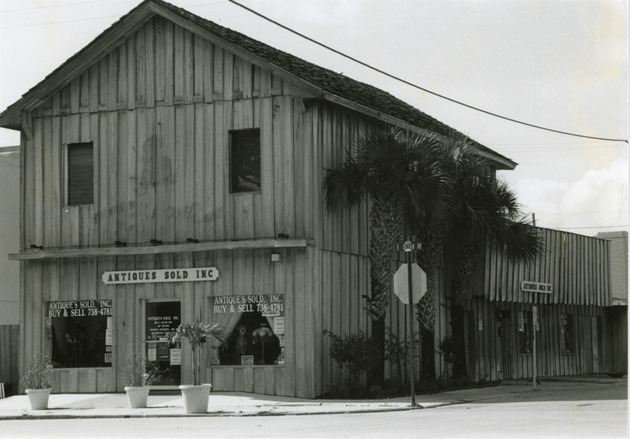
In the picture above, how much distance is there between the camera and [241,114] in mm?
28047

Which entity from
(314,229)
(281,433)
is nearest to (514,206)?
(314,229)

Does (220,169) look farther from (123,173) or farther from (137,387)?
(137,387)

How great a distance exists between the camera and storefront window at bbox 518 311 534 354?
4006 centimetres

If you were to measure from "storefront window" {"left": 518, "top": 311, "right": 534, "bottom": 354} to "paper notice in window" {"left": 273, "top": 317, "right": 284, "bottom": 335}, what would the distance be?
14.5 m

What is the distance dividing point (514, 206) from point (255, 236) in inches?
357

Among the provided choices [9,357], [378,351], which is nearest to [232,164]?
[378,351]

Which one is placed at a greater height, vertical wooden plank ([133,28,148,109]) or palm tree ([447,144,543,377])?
vertical wooden plank ([133,28,148,109])

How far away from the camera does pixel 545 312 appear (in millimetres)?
41688

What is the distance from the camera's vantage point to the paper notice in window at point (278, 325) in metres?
27.3

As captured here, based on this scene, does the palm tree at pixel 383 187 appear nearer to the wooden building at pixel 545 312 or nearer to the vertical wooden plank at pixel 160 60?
the vertical wooden plank at pixel 160 60

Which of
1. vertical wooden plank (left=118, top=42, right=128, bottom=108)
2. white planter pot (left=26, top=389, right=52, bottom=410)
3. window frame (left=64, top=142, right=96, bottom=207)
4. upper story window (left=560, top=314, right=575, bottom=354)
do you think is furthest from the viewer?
upper story window (left=560, top=314, right=575, bottom=354)

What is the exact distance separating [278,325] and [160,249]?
3.43 metres

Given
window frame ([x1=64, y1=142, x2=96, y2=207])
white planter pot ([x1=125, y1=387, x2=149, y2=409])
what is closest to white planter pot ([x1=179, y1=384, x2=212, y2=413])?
white planter pot ([x1=125, y1=387, x2=149, y2=409])

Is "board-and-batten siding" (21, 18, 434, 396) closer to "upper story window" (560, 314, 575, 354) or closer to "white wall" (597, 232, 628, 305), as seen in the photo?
"upper story window" (560, 314, 575, 354)
